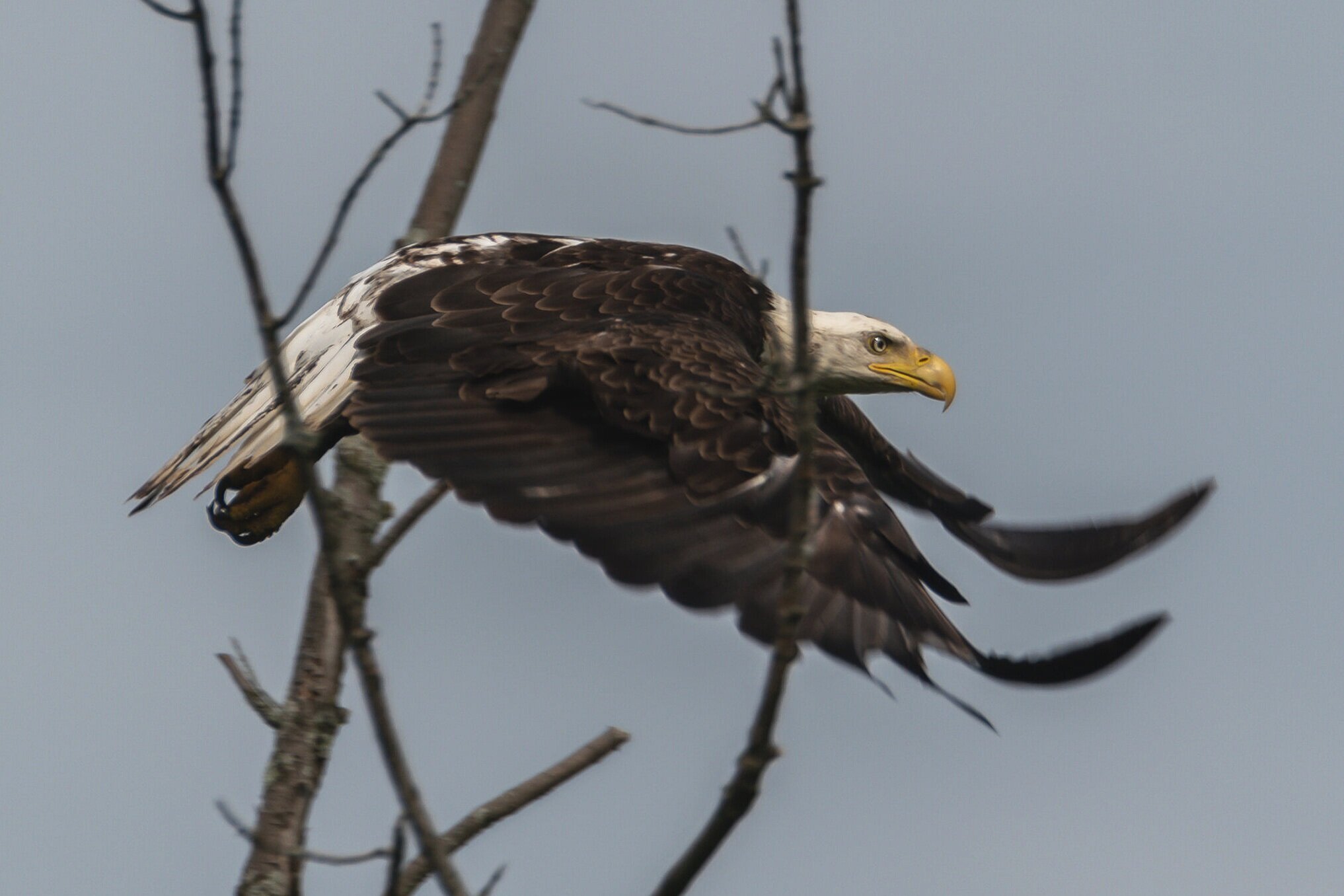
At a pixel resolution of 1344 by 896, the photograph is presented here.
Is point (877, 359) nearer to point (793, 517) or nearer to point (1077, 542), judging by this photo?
point (1077, 542)

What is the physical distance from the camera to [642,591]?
4.88 m

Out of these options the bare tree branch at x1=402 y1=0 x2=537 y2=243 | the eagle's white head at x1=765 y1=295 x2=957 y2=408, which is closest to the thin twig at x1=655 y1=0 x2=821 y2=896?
the bare tree branch at x1=402 y1=0 x2=537 y2=243

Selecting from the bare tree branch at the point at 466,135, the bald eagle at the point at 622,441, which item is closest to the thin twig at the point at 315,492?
the bald eagle at the point at 622,441

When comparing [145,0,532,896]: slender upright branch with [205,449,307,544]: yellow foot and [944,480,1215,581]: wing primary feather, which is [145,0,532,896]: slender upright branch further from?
[944,480,1215,581]: wing primary feather

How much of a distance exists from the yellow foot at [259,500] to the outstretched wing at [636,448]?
74 centimetres

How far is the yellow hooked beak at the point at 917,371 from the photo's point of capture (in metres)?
8.12

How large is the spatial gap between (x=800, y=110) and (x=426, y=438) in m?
2.92

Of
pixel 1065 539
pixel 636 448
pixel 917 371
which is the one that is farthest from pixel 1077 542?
pixel 917 371

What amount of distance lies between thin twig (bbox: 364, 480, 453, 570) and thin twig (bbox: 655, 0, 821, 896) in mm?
1094

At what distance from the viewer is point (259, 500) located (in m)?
6.73

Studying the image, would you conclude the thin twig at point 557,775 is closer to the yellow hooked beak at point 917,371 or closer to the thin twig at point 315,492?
the thin twig at point 315,492

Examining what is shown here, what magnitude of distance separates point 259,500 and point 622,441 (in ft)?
6.07

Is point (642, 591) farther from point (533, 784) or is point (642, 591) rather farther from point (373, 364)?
point (373, 364)

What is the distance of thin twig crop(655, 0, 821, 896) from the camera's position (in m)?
3.04
